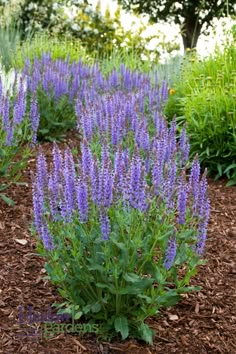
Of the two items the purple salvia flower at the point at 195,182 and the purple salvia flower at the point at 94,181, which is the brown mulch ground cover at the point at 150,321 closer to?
the purple salvia flower at the point at 94,181

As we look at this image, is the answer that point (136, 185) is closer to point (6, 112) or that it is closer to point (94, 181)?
point (94, 181)

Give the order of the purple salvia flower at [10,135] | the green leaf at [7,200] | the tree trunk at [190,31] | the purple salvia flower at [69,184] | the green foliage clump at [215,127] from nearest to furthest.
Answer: the purple salvia flower at [69,184], the purple salvia flower at [10,135], the green leaf at [7,200], the green foliage clump at [215,127], the tree trunk at [190,31]

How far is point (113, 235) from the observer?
2713mm

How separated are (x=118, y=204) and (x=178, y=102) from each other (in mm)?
4499

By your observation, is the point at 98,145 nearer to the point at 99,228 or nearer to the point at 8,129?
the point at 8,129

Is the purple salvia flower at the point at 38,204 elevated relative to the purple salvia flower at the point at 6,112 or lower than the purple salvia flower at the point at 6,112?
lower

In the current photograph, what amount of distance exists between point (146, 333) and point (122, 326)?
0.13 meters

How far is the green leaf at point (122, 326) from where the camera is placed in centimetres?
291

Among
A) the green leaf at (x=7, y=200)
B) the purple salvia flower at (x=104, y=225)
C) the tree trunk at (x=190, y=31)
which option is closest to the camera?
the purple salvia flower at (x=104, y=225)

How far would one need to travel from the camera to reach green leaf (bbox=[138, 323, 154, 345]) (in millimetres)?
2939

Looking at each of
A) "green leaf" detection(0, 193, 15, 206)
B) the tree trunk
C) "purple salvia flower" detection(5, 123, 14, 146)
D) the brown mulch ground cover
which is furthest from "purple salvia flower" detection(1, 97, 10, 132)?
the tree trunk

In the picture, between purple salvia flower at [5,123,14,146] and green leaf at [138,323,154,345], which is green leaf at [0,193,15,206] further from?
green leaf at [138,323,154,345]

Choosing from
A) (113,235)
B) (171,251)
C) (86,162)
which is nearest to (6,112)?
(86,162)

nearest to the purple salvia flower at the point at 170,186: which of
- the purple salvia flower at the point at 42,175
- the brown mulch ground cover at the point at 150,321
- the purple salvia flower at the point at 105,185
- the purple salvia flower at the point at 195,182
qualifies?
the purple salvia flower at the point at 195,182
